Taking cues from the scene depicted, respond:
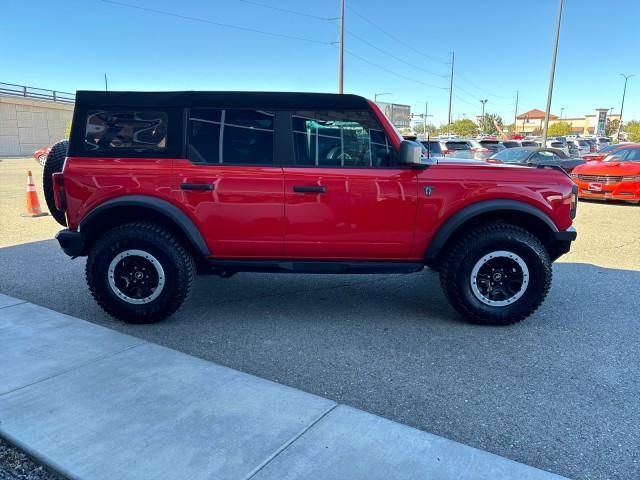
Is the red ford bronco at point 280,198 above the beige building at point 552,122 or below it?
below

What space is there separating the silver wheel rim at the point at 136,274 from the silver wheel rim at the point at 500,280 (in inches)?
105

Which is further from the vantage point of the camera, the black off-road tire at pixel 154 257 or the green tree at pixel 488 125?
the green tree at pixel 488 125

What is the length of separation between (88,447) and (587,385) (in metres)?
3.06

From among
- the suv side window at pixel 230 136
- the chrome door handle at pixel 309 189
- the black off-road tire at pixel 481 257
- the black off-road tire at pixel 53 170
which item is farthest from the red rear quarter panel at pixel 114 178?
the black off-road tire at pixel 481 257

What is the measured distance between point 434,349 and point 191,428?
6.46 ft

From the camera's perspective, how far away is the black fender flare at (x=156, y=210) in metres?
4.07

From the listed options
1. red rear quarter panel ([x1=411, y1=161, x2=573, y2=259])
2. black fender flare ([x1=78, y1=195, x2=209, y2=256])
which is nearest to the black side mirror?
red rear quarter panel ([x1=411, y1=161, x2=573, y2=259])

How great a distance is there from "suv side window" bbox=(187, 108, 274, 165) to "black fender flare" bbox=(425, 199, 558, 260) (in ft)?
5.09

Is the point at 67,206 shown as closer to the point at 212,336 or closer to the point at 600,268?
the point at 212,336

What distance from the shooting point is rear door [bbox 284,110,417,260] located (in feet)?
13.4

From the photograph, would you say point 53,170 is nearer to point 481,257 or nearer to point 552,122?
point 481,257

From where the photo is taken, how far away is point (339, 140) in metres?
4.17

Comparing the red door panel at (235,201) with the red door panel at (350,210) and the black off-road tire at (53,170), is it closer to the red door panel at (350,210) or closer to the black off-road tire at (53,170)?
the red door panel at (350,210)

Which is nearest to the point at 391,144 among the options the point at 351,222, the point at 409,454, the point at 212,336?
the point at 351,222
